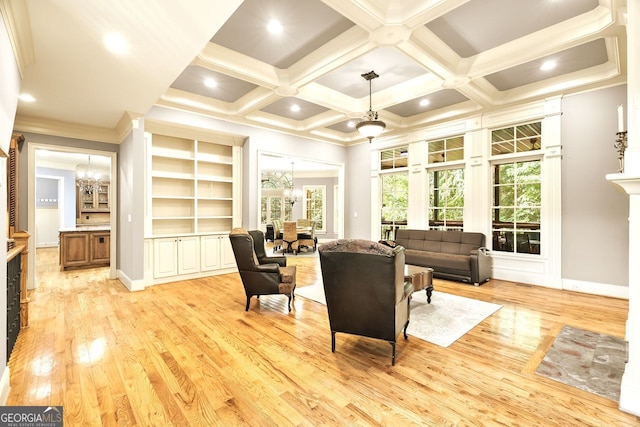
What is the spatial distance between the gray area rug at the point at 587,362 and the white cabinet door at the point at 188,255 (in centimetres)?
525

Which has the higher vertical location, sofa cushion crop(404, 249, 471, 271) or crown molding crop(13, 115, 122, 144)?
crown molding crop(13, 115, 122, 144)

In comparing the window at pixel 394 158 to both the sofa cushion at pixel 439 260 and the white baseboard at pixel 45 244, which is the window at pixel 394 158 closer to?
the sofa cushion at pixel 439 260

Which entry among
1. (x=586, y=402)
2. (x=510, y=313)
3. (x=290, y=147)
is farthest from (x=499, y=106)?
(x=586, y=402)

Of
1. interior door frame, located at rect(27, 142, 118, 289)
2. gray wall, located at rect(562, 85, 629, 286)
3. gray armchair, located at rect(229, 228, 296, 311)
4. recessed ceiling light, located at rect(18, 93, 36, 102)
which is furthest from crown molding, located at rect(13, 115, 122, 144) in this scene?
gray wall, located at rect(562, 85, 629, 286)

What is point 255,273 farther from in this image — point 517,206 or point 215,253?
point 517,206

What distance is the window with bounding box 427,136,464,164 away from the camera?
591cm

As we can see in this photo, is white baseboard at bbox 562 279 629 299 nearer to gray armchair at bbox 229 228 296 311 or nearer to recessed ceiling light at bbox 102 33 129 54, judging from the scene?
gray armchair at bbox 229 228 296 311

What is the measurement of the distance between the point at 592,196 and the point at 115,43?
20.8 feet

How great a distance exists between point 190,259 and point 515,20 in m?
5.92

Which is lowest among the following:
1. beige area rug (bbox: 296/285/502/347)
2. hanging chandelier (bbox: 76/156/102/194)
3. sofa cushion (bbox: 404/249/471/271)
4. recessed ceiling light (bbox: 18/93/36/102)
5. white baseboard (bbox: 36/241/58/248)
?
beige area rug (bbox: 296/285/502/347)

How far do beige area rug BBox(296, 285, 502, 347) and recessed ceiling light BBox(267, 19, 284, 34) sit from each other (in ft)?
11.2

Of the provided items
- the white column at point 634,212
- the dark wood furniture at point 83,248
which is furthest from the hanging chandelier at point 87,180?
the white column at point 634,212

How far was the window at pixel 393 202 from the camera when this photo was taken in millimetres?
6863

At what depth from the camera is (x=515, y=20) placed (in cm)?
318
